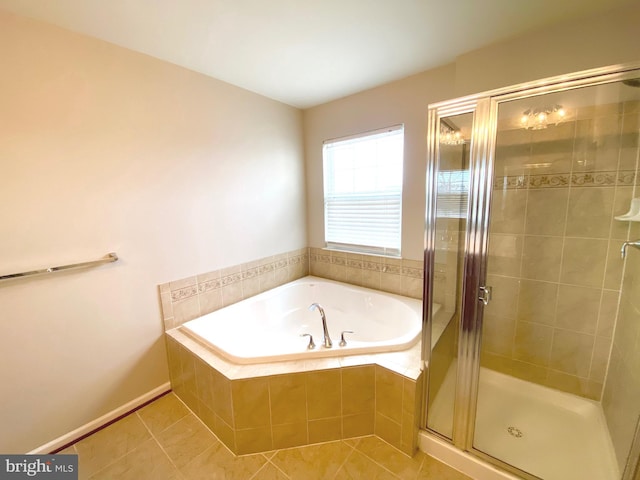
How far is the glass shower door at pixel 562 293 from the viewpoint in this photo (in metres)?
1.37

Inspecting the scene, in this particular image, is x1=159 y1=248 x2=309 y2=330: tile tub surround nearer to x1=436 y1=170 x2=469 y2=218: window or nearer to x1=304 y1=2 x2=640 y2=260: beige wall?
x1=304 y1=2 x2=640 y2=260: beige wall

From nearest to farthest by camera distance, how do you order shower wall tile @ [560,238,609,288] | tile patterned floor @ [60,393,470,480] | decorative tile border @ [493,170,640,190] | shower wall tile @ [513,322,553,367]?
1. tile patterned floor @ [60,393,470,480]
2. decorative tile border @ [493,170,640,190]
3. shower wall tile @ [560,238,609,288]
4. shower wall tile @ [513,322,553,367]

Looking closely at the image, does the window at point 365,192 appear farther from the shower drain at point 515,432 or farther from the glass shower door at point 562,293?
the shower drain at point 515,432

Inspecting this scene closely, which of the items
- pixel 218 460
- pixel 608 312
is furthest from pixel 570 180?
pixel 218 460

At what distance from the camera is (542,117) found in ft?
5.12

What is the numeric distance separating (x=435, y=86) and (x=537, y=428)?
236cm

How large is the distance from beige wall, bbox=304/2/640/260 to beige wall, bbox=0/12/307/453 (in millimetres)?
902

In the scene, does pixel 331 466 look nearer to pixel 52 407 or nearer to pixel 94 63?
pixel 52 407

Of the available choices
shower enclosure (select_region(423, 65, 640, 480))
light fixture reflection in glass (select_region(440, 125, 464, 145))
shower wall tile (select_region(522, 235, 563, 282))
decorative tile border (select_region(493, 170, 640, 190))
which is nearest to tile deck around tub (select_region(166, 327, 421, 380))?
shower enclosure (select_region(423, 65, 640, 480))

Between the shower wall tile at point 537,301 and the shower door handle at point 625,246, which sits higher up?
the shower door handle at point 625,246

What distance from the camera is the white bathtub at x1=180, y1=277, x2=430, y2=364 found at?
1.90m

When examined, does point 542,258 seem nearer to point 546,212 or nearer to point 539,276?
point 539,276
